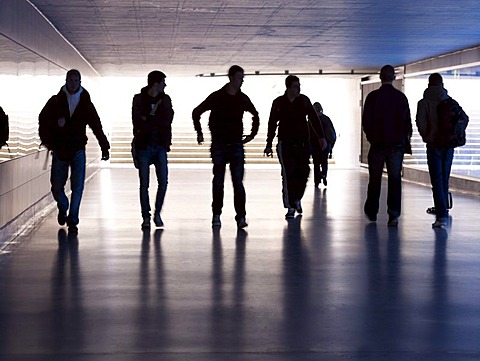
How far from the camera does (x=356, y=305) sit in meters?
6.20

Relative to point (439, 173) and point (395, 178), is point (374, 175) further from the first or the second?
point (439, 173)

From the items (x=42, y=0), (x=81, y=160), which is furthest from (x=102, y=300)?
(x=42, y=0)

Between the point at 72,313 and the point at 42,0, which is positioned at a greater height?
the point at 42,0

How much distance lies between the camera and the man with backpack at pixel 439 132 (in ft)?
36.2

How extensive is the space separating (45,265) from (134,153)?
2.96 metres

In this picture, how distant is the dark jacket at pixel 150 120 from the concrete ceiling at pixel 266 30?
1515mm

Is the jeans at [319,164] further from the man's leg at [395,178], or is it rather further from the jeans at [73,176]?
the jeans at [73,176]

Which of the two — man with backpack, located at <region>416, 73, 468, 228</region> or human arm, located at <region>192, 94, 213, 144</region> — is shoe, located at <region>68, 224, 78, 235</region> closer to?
human arm, located at <region>192, 94, 213, 144</region>

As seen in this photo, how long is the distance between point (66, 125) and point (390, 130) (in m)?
3.41

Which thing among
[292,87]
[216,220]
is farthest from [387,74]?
[216,220]

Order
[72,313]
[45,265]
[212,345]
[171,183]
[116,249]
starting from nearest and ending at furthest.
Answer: [212,345]
[72,313]
[45,265]
[116,249]
[171,183]

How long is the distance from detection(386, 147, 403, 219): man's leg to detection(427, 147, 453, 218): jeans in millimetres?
375

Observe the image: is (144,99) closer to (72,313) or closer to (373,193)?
(373,193)

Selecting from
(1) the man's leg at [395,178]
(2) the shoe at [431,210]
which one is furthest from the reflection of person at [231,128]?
(2) the shoe at [431,210]
